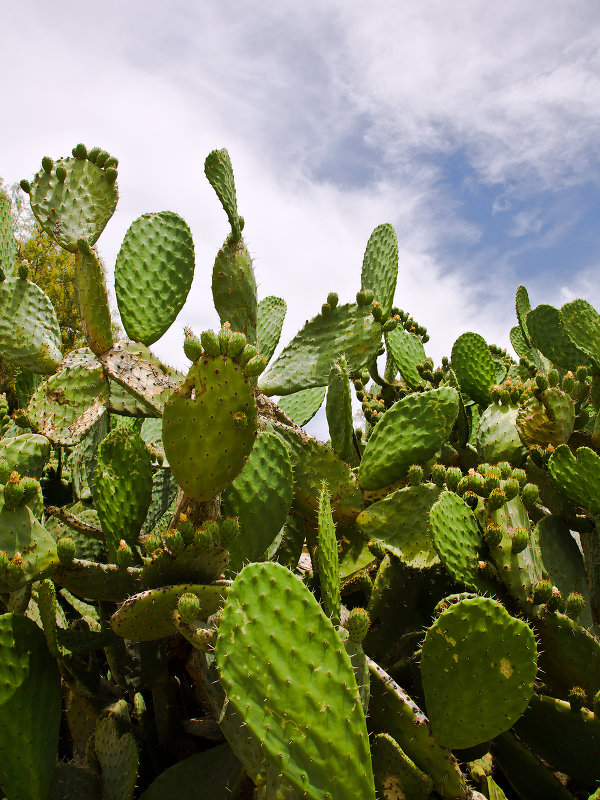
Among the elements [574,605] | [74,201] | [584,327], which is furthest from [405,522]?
[74,201]

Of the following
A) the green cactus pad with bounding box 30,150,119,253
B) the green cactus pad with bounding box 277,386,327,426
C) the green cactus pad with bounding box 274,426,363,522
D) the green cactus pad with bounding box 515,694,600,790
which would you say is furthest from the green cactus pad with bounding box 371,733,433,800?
the green cactus pad with bounding box 30,150,119,253

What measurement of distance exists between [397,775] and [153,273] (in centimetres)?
174

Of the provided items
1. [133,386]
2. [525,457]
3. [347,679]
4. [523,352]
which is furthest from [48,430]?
[523,352]

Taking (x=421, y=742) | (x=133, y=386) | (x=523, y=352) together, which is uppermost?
(x=523, y=352)

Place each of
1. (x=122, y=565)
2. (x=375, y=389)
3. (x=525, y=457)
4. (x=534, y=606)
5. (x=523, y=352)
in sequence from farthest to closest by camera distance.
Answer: (x=523, y=352)
(x=375, y=389)
(x=525, y=457)
(x=534, y=606)
(x=122, y=565)

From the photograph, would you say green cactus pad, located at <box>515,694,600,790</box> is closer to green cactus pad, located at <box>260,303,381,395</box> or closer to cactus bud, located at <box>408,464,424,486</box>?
cactus bud, located at <box>408,464,424,486</box>

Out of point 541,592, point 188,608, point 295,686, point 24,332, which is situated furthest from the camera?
point 24,332

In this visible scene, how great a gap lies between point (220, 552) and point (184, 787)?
1.66ft

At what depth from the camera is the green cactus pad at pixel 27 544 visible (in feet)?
4.27

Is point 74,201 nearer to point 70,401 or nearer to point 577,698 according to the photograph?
point 70,401

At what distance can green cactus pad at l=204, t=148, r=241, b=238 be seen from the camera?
204cm

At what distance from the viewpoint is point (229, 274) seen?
2029mm

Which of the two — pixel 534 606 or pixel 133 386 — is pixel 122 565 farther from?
pixel 534 606

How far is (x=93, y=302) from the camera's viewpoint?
2.08 m
